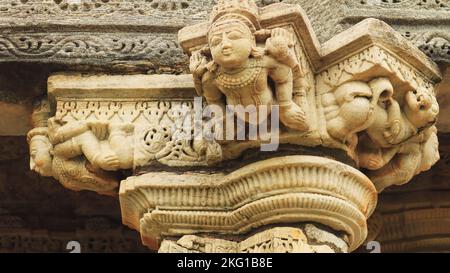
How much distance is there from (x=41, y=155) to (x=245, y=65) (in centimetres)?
102

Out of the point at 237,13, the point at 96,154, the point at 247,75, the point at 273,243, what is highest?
the point at 237,13

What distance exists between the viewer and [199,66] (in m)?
4.73

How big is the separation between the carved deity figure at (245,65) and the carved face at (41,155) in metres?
0.76

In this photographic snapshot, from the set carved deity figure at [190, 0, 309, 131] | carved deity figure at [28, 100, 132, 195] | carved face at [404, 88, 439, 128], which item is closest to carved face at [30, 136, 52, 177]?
carved deity figure at [28, 100, 132, 195]

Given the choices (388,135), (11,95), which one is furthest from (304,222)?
(11,95)

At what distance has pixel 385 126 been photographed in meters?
4.92

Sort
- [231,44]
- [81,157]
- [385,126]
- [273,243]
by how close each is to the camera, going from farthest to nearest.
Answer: [81,157] < [385,126] < [273,243] < [231,44]

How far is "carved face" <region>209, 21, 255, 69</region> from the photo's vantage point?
458 centimetres

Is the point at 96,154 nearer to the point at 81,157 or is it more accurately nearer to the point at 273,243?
the point at 81,157

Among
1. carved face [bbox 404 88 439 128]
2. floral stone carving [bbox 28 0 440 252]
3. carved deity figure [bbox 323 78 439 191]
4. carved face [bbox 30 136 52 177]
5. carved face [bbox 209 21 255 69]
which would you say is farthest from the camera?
carved face [bbox 30 136 52 177]

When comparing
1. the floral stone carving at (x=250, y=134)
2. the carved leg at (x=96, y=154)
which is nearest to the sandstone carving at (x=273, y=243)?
the floral stone carving at (x=250, y=134)

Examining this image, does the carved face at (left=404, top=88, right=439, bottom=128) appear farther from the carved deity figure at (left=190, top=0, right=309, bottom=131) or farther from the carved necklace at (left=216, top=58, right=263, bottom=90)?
the carved necklace at (left=216, top=58, right=263, bottom=90)

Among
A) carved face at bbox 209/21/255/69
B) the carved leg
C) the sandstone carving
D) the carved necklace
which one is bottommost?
the sandstone carving

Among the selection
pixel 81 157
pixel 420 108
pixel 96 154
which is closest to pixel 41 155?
pixel 81 157
